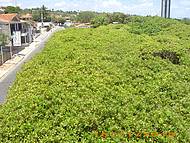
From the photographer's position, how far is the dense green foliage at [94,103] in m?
8.22

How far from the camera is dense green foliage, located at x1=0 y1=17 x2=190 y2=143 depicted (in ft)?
27.0

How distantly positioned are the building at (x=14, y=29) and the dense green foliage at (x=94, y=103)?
36.0m

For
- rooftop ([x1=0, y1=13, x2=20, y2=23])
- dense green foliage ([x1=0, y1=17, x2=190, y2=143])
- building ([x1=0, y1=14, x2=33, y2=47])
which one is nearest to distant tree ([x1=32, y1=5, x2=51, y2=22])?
building ([x1=0, y1=14, x2=33, y2=47])

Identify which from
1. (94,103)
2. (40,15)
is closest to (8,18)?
(94,103)

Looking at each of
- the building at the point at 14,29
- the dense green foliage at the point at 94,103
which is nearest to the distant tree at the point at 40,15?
the building at the point at 14,29

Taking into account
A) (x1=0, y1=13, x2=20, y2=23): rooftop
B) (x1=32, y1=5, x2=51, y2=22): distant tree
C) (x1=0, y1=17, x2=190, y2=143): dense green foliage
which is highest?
(x1=32, y1=5, x2=51, y2=22): distant tree

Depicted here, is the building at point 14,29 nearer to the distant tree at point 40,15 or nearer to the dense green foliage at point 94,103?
the dense green foliage at point 94,103

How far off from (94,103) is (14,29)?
48.6m

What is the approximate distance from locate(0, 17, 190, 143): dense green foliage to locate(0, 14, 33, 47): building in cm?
3598

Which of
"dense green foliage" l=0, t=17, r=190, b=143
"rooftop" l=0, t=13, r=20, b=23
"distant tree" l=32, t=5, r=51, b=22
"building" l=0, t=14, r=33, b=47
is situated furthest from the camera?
"distant tree" l=32, t=5, r=51, b=22

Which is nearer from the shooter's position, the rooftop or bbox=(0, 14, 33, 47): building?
bbox=(0, 14, 33, 47): building

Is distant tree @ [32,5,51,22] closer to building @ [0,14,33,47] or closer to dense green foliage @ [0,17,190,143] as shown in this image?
building @ [0,14,33,47]

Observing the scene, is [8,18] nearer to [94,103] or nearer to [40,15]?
[94,103]

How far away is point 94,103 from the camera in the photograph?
962 cm
